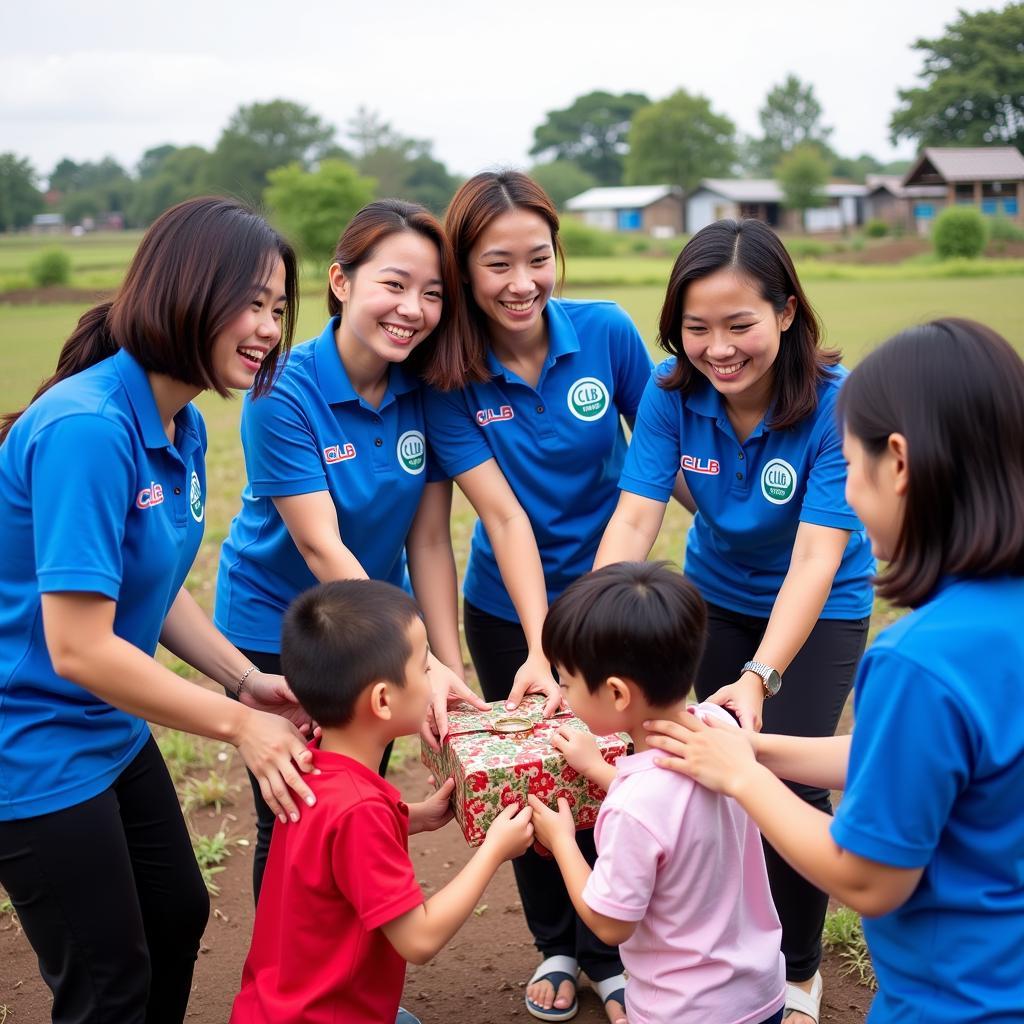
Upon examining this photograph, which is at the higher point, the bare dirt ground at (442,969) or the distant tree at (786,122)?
the distant tree at (786,122)

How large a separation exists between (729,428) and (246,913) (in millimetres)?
2290

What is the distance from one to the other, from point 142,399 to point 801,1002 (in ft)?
7.53

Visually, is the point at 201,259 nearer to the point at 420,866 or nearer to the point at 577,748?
the point at 577,748

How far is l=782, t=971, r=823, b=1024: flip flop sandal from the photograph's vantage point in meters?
3.02

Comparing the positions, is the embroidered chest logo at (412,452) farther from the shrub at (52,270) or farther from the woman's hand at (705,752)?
the shrub at (52,270)

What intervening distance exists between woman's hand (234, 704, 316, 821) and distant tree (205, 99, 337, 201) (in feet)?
242

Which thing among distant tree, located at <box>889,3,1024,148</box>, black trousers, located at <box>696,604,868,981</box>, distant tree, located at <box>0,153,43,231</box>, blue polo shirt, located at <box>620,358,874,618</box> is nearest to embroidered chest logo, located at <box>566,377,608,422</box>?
blue polo shirt, located at <box>620,358,874,618</box>

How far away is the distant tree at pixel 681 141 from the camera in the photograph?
245 feet

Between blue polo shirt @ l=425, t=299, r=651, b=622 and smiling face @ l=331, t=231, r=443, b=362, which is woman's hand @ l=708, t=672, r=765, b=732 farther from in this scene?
smiling face @ l=331, t=231, r=443, b=362

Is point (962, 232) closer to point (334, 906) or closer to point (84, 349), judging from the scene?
point (84, 349)

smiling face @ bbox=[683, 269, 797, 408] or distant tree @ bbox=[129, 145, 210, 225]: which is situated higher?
distant tree @ bbox=[129, 145, 210, 225]

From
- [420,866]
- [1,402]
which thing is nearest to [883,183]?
[1,402]

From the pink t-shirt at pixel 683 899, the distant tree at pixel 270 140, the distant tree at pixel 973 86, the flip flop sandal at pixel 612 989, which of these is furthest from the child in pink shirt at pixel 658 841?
the distant tree at pixel 270 140

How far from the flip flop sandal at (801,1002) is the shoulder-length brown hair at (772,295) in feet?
4.98
